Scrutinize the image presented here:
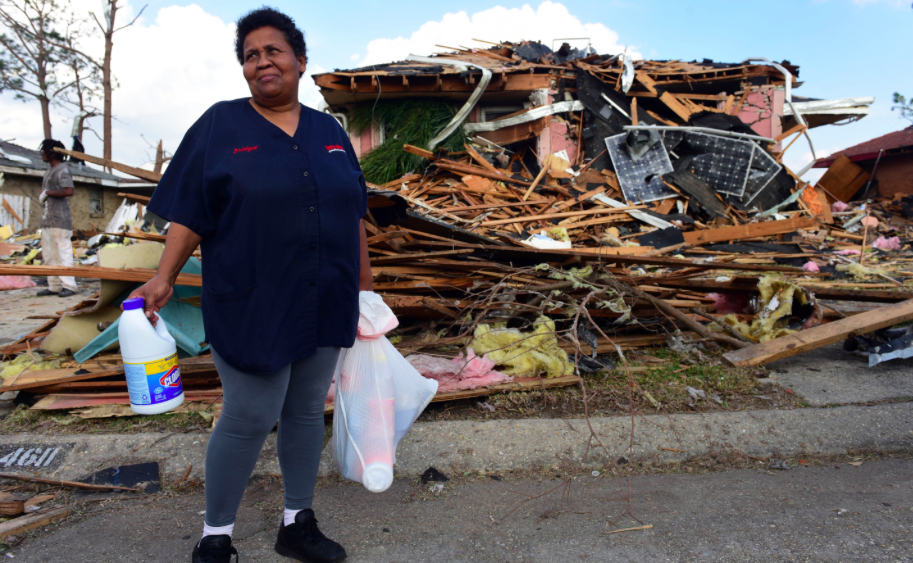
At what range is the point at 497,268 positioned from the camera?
366 centimetres

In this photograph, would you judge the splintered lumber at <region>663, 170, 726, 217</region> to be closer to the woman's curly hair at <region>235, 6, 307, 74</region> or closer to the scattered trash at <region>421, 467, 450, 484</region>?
the scattered trash at <region>421, 467, 450, 484</region>

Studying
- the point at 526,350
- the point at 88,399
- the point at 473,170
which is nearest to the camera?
the point at 88,399

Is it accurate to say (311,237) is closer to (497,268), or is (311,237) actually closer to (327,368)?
(327,368)

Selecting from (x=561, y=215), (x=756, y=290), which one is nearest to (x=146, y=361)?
(x=756, y=290)

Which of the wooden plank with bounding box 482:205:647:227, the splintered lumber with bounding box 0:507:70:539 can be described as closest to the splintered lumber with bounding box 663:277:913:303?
the wooden plank with bounding box 482:205:647:227

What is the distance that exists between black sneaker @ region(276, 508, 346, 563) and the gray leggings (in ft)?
0.20

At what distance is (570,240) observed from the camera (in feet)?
23.4

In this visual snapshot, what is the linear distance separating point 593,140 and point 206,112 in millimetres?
9302

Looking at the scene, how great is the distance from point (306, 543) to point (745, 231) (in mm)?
8264

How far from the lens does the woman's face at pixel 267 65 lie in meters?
1.65

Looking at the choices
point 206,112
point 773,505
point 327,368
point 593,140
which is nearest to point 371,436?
point 327,368

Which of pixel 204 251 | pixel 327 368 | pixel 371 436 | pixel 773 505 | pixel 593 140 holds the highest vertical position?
pixel 593 140

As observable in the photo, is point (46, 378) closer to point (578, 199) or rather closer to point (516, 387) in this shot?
point (516, 387)

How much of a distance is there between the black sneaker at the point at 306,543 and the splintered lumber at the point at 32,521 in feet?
3.42
